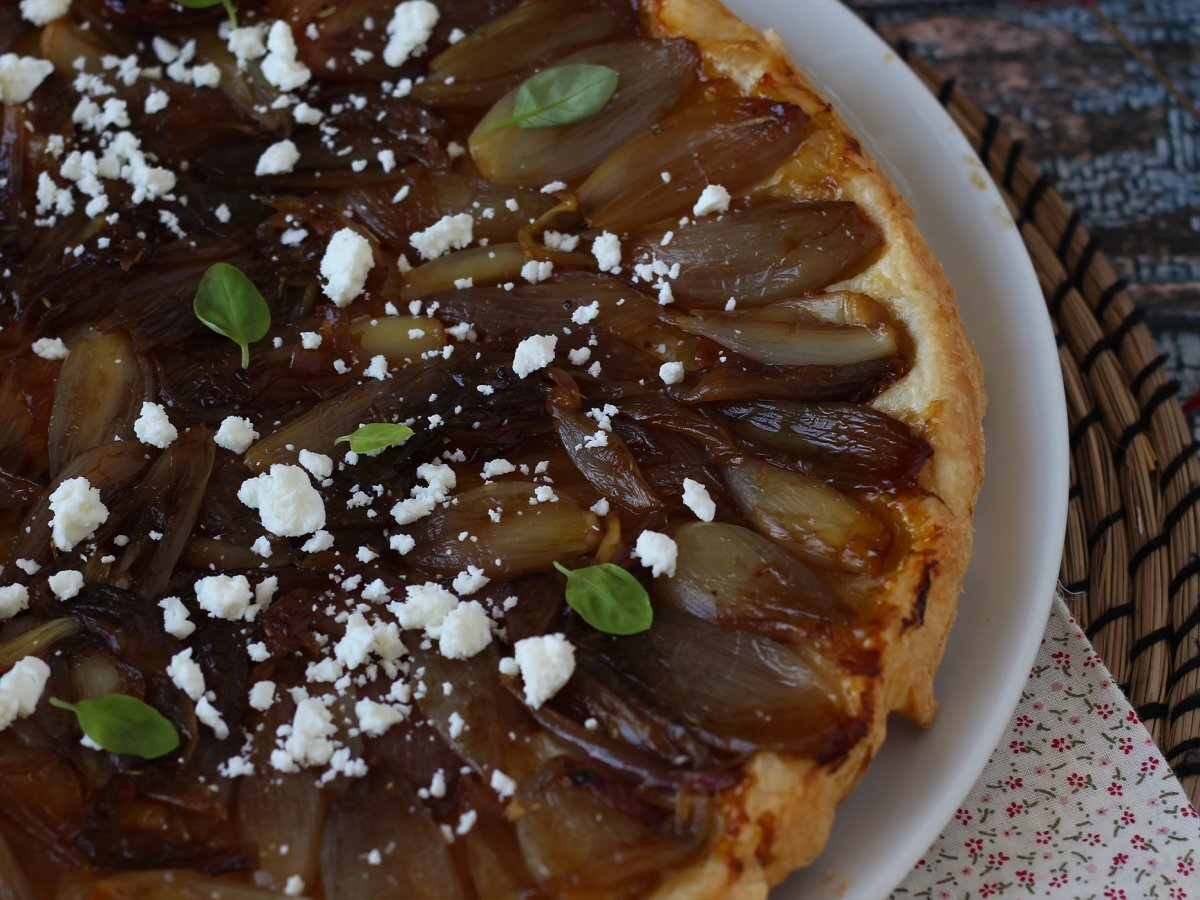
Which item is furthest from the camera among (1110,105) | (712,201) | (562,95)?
(1110,105)

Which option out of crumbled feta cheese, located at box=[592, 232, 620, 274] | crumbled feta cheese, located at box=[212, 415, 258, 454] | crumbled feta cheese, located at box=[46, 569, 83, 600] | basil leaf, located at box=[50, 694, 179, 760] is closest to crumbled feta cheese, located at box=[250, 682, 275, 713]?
basil leaf, located at box=[50, 694, 179, 760]

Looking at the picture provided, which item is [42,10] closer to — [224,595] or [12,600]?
[12,600]

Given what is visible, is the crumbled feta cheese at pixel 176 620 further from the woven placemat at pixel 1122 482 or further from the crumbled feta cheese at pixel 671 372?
the woven placemat at pixel 1122 482

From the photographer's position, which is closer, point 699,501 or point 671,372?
point 699,501

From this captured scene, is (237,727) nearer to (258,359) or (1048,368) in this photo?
(258,359)

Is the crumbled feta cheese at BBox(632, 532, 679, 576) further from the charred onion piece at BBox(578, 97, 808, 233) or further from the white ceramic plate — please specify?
the charred onion piece at BBox(578, 97, 808, 233)

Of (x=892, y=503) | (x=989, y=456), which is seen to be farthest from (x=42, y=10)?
(x=989, y=456)
